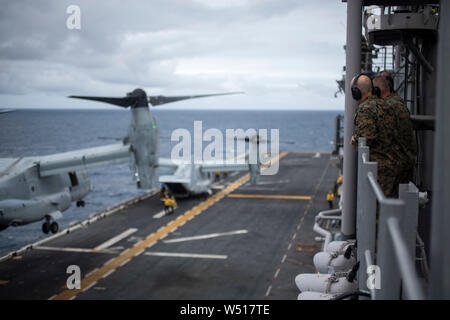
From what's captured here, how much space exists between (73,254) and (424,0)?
86.2ft

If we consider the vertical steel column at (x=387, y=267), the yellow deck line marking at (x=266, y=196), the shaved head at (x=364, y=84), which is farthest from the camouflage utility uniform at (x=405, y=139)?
the yellow deck line marking at (x=266, y=196)

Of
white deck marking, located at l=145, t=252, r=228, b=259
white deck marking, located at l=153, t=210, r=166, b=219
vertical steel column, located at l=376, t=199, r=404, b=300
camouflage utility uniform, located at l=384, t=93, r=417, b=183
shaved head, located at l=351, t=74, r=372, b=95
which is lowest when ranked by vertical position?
white deck marking, located at l=145, t=252, r=228, b=259

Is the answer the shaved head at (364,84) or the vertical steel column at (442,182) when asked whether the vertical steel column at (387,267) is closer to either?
the vertical steel column at (442,182)

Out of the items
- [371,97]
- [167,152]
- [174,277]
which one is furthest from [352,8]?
[167,152]

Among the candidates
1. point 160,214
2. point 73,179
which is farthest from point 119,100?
point 160,214

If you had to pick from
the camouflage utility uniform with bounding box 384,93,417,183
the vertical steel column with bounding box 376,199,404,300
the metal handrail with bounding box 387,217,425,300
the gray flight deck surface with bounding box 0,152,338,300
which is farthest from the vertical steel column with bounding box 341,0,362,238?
the gray flight deck surface with bounding box 0,152,338,300

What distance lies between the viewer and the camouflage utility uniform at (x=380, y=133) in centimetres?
561

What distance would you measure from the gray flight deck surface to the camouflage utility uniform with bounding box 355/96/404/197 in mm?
17425

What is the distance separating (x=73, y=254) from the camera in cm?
2827

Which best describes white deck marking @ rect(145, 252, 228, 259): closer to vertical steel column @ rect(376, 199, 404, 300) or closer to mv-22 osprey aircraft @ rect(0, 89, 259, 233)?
mv-22 osprey aircraft @ rect(0, 89, 259, 233)

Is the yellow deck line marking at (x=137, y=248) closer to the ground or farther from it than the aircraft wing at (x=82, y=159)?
closer to the ground

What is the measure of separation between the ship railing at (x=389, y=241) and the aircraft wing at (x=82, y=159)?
704 inches

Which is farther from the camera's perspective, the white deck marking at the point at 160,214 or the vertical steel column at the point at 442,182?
the white deck marking at the point at 160,214

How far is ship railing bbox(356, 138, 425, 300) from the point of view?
218 centimetres
